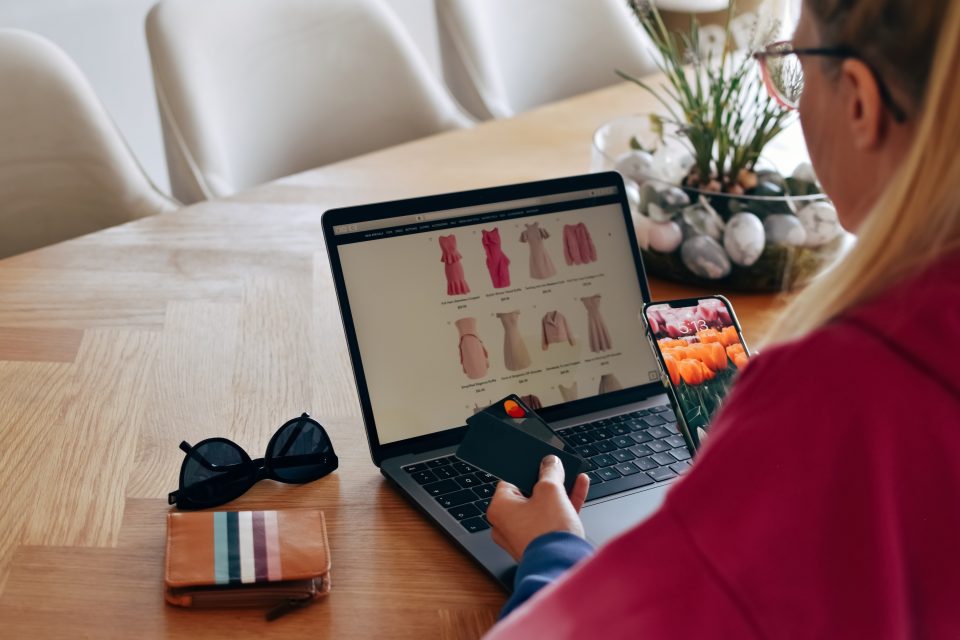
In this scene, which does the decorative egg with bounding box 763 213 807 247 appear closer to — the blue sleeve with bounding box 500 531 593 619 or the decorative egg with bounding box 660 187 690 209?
the decorative egg with bounding box 660 187 690 209

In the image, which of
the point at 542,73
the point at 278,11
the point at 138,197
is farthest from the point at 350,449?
the point at 542,73

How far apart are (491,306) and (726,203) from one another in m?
0.39

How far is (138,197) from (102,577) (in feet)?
3.15

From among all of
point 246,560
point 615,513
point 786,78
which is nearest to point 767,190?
point 786,78

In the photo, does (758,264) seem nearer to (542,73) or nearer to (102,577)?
(102,577)

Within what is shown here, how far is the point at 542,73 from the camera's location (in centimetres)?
246

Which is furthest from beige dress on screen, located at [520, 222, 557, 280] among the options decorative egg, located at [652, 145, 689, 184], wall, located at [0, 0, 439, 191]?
wall, located at [0, 0, 439, 191]

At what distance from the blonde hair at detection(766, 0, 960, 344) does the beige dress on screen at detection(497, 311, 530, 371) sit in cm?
52


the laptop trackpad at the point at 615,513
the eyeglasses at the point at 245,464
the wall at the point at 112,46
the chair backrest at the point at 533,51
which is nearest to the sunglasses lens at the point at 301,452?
the eyeglasses at the point at 245,464

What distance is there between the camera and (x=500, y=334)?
1123mm

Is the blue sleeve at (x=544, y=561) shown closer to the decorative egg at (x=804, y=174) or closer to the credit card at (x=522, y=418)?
the credit card at (x=522, y=418)

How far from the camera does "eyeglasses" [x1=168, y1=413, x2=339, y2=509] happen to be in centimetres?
100

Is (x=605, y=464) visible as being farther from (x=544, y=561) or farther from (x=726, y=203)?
(x=726, y=203)

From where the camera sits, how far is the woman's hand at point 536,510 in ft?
2.92
